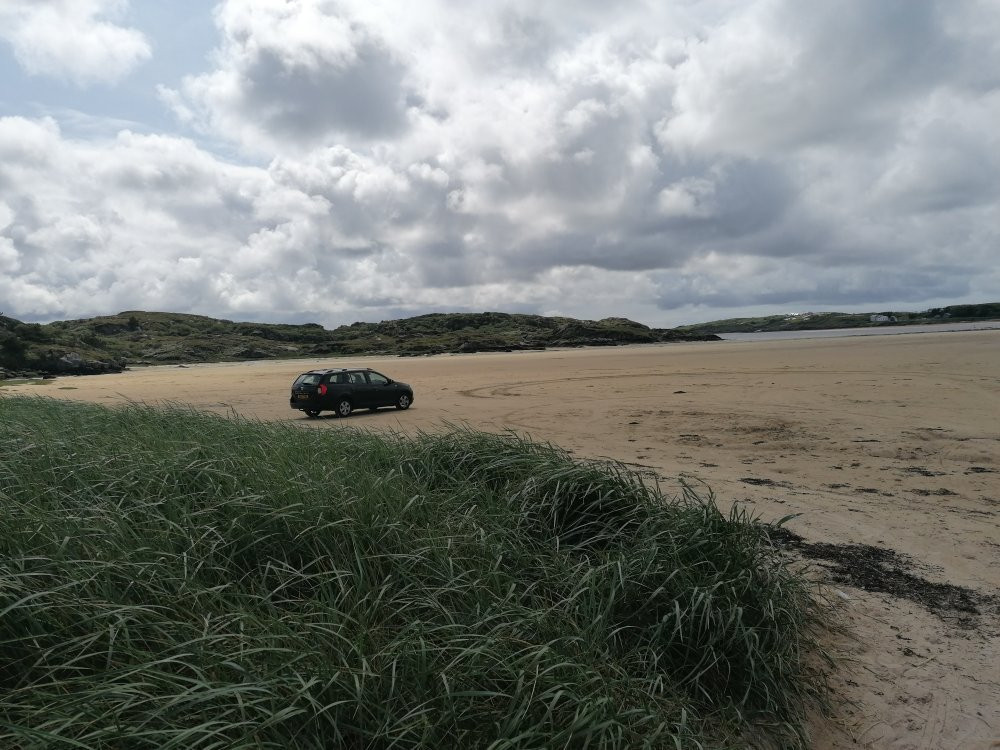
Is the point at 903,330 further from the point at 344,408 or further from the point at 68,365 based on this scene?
the point at 68,365

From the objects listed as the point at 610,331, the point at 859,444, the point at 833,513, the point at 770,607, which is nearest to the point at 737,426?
the point at 859,444

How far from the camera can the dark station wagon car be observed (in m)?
18.5

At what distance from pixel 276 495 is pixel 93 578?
133 cm

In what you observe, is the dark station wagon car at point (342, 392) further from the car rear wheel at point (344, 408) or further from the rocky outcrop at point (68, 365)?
the rocky outcrop at point (68, 365)

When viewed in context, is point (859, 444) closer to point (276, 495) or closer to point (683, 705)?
point (683, 705)

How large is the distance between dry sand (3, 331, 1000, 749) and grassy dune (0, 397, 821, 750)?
1.72 ft

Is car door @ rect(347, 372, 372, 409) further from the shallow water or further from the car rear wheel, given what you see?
the shallow water

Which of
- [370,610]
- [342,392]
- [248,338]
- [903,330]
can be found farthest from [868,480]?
[248,338]

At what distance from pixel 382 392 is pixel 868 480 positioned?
48.8 feet

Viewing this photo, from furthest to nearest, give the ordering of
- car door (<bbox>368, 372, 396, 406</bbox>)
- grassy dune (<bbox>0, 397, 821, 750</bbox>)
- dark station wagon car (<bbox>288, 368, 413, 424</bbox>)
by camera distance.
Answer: car door (<bbox>368, 372, 396, 406</bbox>) < dark station wagon car (<bbox>288, 368, 413, 424</bbox>) < grassy dune (<bbox>0, 397, 821, 750</bbox>)

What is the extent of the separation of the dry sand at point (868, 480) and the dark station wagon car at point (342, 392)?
25.4 inches

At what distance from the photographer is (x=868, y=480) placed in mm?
Answer: 8477

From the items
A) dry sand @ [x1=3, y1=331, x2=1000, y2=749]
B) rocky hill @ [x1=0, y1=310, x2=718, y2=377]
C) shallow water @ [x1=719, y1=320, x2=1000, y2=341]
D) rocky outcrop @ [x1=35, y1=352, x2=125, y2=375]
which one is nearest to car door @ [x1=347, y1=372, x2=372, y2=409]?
dry sand @ [x1=3, y1=331, x2=1000, y2=749]

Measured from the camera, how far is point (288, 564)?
3.50m
